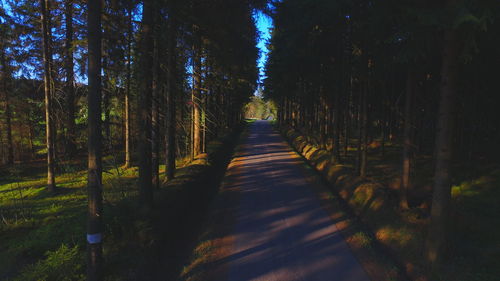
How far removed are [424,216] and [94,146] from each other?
849cm

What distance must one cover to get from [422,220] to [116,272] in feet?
25.1

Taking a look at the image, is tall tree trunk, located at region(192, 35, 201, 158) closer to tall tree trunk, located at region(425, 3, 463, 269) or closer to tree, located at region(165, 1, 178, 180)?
tree, located at region(165, 1, 178, 180)

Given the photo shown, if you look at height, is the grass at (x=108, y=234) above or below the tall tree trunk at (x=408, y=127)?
below

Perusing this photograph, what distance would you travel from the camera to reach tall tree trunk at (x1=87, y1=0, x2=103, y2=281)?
198 inches

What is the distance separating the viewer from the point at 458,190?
43.7 ft

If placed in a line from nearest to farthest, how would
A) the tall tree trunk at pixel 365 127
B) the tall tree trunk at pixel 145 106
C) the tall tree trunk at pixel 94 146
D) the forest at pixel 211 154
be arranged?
1. the tall tree trunk at pixel 94 146
2. the forest at pixel 211 154
3. the tall tree trunk at pixel 145 106
4. the tall tree trunk at pixel 365 127

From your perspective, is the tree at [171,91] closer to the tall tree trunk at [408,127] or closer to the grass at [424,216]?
the grass at [424,216]

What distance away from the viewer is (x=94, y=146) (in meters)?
5.10

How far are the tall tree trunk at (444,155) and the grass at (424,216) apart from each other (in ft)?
1.32

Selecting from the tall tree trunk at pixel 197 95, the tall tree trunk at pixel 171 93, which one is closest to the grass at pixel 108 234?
the tall tree trunk at pixel 171 93

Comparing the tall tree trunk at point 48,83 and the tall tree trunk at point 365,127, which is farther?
the tall tree trunk at point 365,127

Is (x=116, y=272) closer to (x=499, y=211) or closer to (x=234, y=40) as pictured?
(x=234, y=40)

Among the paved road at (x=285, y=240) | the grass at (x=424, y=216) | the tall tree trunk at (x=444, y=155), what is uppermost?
the tall tree trunk at (x=444, y=155)

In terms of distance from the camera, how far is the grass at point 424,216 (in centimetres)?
608
